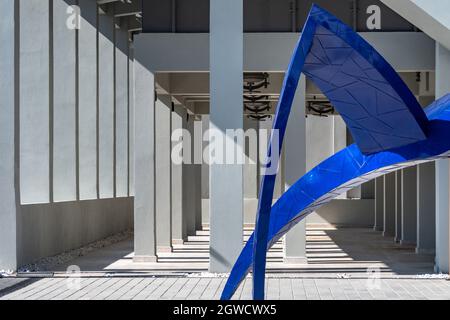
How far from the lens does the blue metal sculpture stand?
27.3 feet

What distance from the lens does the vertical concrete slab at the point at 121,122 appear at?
99.1 ft

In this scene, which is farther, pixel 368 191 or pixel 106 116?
pixel 368 191

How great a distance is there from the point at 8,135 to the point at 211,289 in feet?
17.1

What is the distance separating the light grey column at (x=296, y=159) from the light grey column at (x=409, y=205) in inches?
215

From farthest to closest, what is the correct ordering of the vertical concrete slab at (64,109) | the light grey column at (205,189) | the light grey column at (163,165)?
the light grey column at (205,189) → the vertical concrete slab at (64,109) → the light grey column at (163,165)

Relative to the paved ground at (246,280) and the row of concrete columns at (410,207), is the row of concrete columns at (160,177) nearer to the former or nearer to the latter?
the paved ground at (246,280)

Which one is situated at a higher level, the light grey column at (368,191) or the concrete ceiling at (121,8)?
the concrete ceiling at (121,8)

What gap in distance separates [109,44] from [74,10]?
4.34m

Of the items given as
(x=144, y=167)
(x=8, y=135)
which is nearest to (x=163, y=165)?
(x=144, y=167)

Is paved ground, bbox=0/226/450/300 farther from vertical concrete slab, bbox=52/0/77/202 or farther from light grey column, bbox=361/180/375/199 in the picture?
light grey column, bbox=361/180/375/199

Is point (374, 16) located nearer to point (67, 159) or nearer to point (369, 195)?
point (67, 159)

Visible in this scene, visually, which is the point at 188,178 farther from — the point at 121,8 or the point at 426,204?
the point at 426,204

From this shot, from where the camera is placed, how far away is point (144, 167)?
19.8 metres

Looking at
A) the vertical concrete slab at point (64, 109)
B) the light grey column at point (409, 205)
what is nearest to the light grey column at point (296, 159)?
the light grey column at point (409, 205)
